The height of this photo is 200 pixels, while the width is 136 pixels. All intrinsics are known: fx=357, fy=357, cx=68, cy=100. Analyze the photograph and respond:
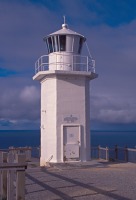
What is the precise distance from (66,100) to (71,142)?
7.44 feet

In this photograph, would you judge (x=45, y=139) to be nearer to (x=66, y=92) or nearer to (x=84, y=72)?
(x=66, y=92)

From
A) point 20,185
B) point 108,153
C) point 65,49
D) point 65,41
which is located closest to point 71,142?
point 108,153

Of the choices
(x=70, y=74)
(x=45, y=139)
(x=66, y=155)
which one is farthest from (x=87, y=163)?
(x=70, y=74)

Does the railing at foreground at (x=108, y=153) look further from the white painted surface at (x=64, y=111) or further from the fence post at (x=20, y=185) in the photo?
the fence post at (x=20, y=185)

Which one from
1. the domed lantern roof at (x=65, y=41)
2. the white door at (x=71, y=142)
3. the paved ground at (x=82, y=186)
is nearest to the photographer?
the paved ground at (x=82, y=186)

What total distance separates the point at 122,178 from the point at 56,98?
7.02 meters

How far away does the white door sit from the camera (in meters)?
18.8

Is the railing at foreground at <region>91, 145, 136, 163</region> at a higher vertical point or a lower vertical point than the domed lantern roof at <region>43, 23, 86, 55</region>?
lower

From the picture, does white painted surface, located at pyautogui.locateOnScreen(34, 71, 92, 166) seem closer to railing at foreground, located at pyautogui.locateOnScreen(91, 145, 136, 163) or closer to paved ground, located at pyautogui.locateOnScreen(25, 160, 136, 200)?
railing at foreground, located at pyautogui.locateOnScreen(91, 145, 136, 163)

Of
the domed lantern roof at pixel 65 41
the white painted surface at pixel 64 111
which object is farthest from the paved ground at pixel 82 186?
the domed lantern roof at pixel 65 41

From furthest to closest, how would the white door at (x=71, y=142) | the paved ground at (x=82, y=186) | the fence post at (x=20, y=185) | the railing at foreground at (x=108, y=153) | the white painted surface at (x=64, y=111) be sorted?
the railing at foreground at (x=108, y=153) → the white painted surface at (x=64, y=111) → the white door at (x=71, y=142) → the paved ground at (x=82, y=186) → the fence post at (x=20, y=185)

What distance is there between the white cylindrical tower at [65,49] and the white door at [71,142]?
10.9ft

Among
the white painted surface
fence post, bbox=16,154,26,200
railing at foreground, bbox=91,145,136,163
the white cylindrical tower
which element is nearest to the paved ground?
fence post, bbox=16,154,26,200

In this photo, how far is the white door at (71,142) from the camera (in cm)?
1883
